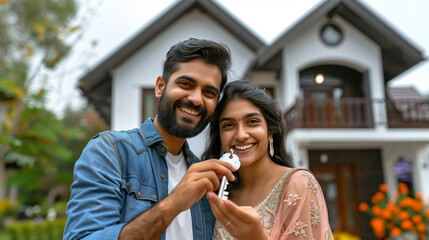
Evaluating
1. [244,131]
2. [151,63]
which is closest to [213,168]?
[244,131]

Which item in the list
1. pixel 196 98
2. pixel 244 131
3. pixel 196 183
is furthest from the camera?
pixel 244 131

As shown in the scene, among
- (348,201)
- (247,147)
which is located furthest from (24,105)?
(348,201)

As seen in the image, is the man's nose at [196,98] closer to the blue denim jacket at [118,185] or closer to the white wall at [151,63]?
the blue denim jacket at [118,185]

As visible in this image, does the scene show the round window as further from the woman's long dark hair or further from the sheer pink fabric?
the sheer pink fabric

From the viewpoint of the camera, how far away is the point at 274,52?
10.4 metres

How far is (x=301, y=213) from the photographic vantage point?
1.96 meters

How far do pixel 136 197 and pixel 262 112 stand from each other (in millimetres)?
1098

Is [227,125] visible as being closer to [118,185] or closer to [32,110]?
[118,185]

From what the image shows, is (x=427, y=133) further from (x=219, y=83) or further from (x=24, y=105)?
(x=24, y=105)

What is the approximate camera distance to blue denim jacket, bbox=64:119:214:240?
4.50ft

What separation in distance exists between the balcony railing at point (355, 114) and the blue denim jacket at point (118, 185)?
8139 millimetres

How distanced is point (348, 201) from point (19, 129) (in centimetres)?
1010

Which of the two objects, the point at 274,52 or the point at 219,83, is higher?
the point at 274,52

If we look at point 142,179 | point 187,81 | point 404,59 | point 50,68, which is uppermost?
point 404,59
